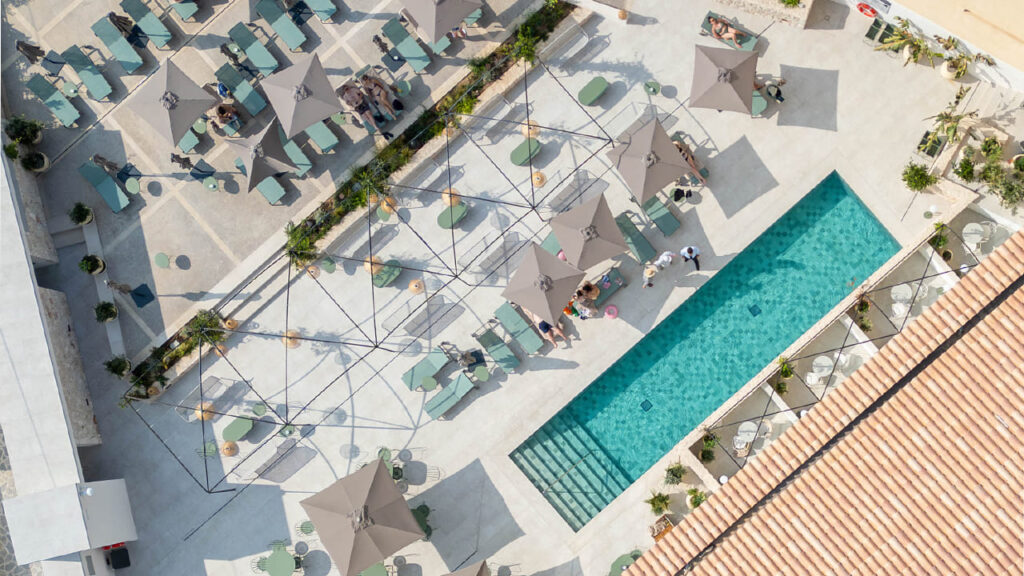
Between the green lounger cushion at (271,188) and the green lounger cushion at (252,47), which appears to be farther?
the green lounger cushion at (252,47)

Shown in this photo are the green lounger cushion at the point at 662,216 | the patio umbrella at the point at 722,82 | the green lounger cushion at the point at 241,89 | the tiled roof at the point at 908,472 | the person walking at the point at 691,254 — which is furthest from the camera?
the green lounger cushion at the point at 241,89

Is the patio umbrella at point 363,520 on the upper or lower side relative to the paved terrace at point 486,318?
lower

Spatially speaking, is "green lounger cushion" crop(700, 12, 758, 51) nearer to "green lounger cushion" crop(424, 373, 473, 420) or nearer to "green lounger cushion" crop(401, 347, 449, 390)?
"green lounger cushion" crop(401, 347, 449, 390)

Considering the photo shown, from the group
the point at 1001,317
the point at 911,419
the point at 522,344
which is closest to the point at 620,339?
the point at 522,344

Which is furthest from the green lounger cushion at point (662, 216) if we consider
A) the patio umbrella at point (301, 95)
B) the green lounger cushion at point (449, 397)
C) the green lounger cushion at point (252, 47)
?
the green lounger cushion at point (252, 47)

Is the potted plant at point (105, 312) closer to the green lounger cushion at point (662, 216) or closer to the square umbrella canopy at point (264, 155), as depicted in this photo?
the square umbrella canopy at point (264, 155)

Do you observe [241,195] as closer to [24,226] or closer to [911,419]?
[24,226]
